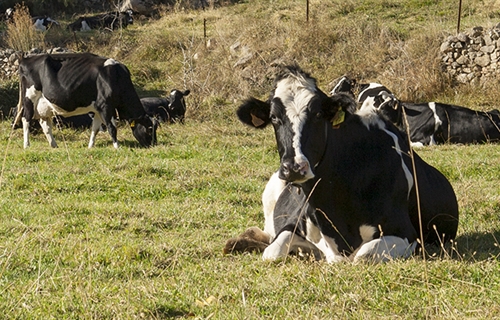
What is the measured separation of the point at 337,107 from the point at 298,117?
0.39 meters

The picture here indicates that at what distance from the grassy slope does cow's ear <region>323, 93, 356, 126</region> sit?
3.87 feet

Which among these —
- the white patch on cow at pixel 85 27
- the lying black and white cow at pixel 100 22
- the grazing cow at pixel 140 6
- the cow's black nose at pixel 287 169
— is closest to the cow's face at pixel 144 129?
the cow's black nose at pixel 287 169

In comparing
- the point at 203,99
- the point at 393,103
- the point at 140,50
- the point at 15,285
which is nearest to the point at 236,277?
the point at 15,285

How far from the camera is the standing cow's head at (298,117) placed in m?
5.88

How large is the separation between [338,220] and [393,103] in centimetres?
1213

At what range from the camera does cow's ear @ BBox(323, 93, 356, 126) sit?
632 cm

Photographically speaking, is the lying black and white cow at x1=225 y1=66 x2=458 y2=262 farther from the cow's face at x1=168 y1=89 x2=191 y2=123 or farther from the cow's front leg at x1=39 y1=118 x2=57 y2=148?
the cow's face at x1=168 y1=89 x2=191 y2=123

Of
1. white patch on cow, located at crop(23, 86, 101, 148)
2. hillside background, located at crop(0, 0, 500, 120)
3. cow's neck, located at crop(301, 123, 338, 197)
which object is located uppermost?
cow's neck, located at crop(301, 123, 338, 197)

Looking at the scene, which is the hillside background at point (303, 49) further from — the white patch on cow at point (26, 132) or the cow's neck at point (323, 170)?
the cow's neck at point (323, 170)

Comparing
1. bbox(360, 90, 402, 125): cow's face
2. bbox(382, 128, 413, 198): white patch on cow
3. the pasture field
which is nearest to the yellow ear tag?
bbox(382, 128, 413, 198): white patch on cow

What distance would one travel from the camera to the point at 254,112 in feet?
21.7

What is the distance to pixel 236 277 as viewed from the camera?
5816 mm

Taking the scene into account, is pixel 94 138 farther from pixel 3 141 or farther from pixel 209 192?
pixel 209 192

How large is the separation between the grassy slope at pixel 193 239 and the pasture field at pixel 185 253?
2 centimetres
